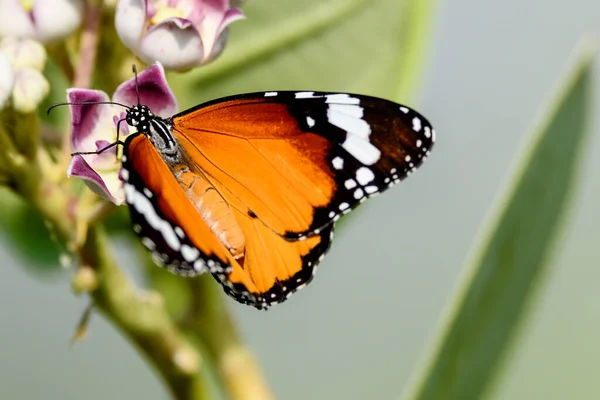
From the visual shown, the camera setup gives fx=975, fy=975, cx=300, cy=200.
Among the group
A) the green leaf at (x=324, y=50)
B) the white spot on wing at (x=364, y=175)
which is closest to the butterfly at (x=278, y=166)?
the white spot on wing at (x=364, y=175)

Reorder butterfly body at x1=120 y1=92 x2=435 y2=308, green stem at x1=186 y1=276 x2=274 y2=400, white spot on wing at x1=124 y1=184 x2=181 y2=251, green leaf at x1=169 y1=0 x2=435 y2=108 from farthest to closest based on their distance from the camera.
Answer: green leaf at x1=169 y1=0 x2=435 y2=108 → green stem at x1=186 y1=276 x2=274 y2=400 → butterfly body at x1=120 y1=92 x2=435 y2=308 → white spot on wing at x1=124 y1=184 x2=181 y2=251

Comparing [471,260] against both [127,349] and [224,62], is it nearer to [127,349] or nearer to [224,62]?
[224,62]

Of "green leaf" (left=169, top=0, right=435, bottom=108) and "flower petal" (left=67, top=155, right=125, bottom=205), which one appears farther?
"green leaf" (left=169, top=0, right=435, bottom=108)

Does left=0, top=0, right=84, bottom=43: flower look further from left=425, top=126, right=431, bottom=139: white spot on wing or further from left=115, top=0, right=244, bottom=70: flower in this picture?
left=425, top=126, right=431, bottom=139: white spot on wing

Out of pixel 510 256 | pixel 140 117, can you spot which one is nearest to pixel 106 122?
pixel 140 117

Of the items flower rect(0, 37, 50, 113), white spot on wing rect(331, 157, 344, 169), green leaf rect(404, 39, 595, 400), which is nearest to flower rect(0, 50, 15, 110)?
flower rect(0, 37, 50, 113)
